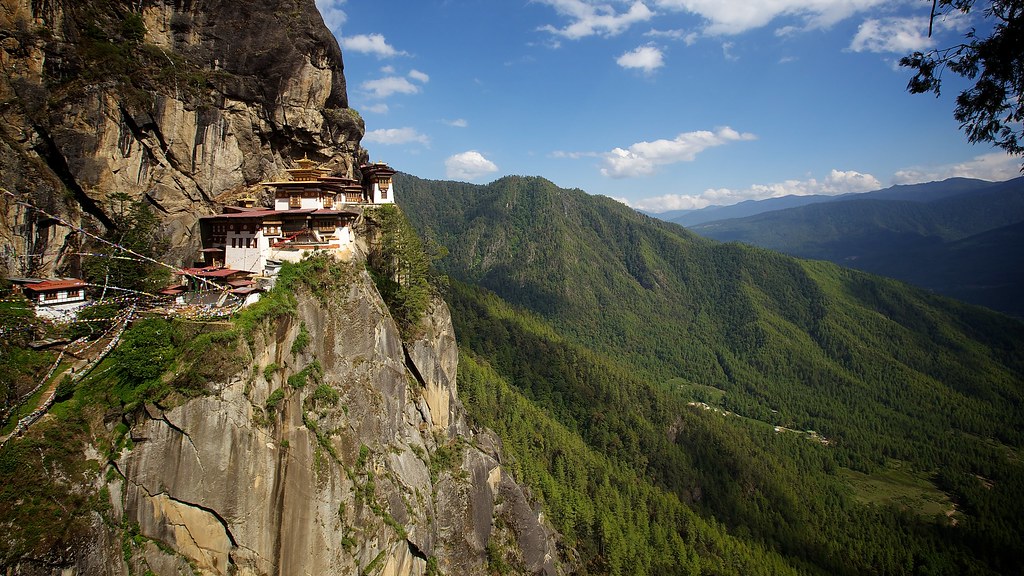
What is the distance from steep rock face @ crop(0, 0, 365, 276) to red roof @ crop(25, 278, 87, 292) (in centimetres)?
275

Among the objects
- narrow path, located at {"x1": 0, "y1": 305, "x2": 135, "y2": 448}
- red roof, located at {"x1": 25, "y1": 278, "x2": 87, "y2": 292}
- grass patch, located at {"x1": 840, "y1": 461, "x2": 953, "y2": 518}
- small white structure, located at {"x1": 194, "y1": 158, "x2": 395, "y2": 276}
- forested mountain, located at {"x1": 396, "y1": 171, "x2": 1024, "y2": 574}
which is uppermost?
small white structure, located at {"x1": 194, "y1": 158, "x2": 395, "y2": 276}

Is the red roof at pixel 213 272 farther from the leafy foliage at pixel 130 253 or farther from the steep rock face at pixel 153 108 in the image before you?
the steep rock face at pixel 153 108

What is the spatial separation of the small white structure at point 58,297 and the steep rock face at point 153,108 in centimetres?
327

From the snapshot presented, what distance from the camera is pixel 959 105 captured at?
1245 centimetres

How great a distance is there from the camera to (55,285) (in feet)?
A: 84.4

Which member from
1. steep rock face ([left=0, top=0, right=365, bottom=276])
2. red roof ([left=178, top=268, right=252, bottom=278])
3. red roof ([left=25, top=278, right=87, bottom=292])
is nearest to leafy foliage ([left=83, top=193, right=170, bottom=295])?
steep rock face ([left=0, top=0, right=365, bottom=276])

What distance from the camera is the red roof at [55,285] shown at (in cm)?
2500

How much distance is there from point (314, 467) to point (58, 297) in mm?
17557

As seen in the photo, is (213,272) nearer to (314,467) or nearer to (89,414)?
(89,414)

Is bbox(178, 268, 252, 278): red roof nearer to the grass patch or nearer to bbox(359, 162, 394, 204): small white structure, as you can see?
bbox(359, 162, 394, 204): small white structure

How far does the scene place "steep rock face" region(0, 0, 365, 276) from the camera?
1117 inches

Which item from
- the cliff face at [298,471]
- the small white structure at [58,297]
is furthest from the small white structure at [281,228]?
the small white structure at [58,297]

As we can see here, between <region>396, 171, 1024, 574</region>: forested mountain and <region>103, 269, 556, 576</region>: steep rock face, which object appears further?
<region>396, 171, 1024, 574</region>: forested mountain

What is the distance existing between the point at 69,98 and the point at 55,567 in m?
27.7
